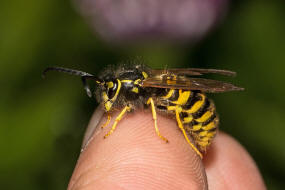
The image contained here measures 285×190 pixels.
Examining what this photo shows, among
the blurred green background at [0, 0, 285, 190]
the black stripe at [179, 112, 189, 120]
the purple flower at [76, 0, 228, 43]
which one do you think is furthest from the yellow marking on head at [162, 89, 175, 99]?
the blurred green background at [0, 0, 285, 190]

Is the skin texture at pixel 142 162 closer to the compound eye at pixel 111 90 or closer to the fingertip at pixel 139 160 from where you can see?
the fingertip at pixel 139 160

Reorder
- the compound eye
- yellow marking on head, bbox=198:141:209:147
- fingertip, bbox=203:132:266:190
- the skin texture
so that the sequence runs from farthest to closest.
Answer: fingertip, bbox=203:132:266:190 → yellow marking on head, bbox=198:141:209:147 → the compound eye → the skin texture

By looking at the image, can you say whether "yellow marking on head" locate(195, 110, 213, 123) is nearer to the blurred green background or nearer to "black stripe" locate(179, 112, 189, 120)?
"black stripe" locate(179, 112, 189, 120)

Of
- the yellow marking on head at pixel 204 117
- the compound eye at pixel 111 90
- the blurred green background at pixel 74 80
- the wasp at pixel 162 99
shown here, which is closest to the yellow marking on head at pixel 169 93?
the wasp at pixel 162 99

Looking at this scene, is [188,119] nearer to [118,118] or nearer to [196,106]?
[196,106]

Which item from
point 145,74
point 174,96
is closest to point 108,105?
point 145,74

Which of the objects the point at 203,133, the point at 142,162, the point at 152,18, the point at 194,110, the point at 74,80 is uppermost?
the point at 152,18

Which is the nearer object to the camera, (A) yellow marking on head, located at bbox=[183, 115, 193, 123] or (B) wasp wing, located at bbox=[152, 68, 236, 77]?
(A) yellow marking on head, located at bbox=[183, 115, 193, 123]
